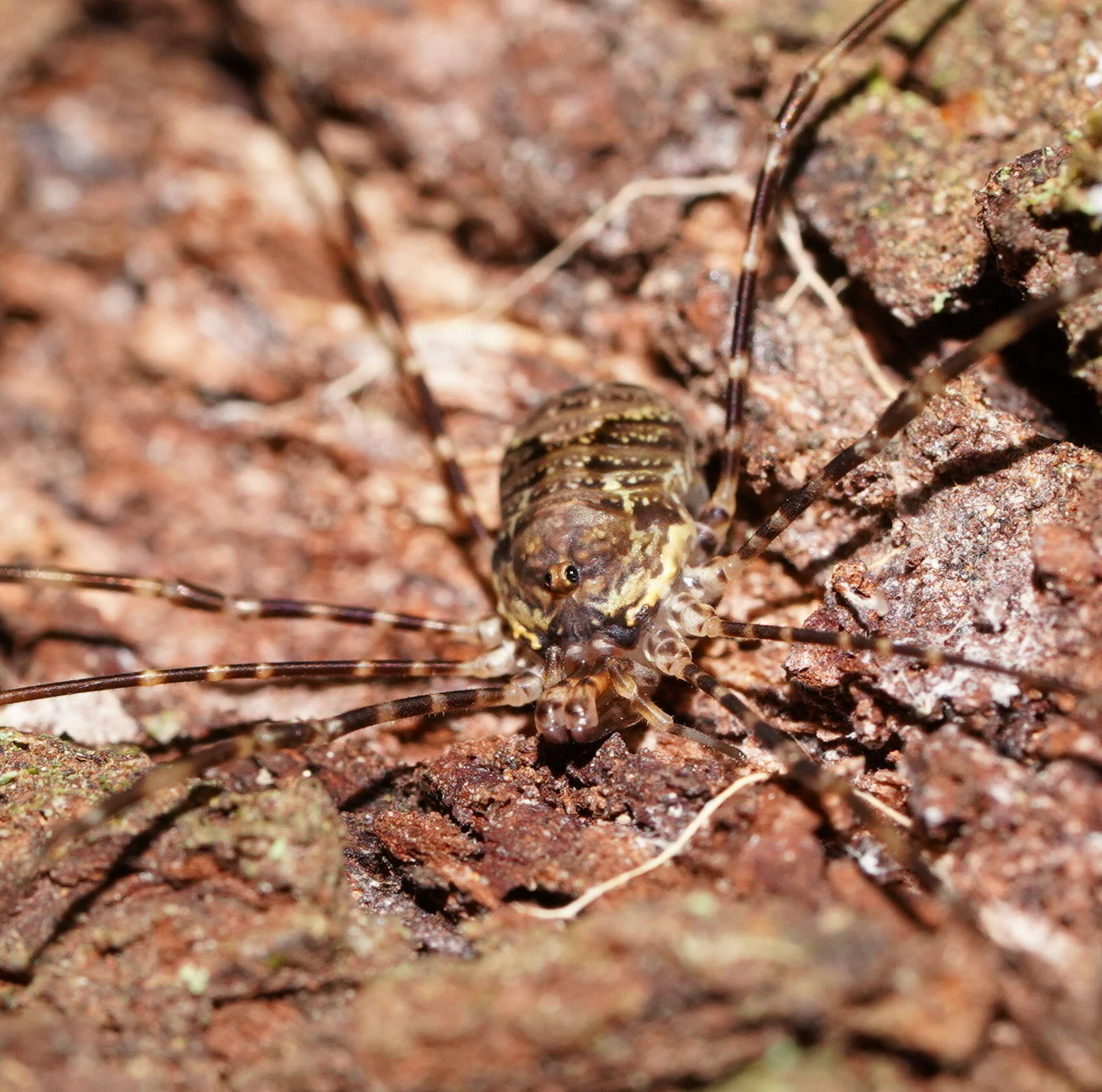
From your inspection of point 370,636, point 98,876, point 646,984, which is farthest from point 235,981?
point 370,636

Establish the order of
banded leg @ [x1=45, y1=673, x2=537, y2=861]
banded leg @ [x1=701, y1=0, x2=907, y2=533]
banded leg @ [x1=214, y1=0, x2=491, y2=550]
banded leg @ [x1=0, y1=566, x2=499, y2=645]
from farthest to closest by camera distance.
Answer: banded leg @ [x1=214, y1=0, x2=491, y2=550] < banded leg @ [x1=0, y1=566, x2=499, y2=645] < banded leg @ [x1=701, y1=0, x2=907, y2=533] < banded leg @ [x1=45, y1=673, x2=537, y2=861]

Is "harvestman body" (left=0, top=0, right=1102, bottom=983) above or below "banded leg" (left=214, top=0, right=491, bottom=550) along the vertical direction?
below

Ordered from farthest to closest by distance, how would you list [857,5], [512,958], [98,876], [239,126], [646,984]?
[239,126] → [857,5] → [98,876] → [512,958] → [646,984]

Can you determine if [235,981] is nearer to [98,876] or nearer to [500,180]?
[98,876]

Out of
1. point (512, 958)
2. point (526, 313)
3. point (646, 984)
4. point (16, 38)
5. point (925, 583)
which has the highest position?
point (16, 38)

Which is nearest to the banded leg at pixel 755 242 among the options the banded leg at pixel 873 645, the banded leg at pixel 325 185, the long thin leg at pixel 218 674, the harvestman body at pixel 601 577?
the harvestman body at pixel 601 577

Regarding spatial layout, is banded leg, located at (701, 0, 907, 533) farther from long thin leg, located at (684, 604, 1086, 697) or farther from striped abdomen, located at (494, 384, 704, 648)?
long thin leg, located at (684, 604, 1086, 697)

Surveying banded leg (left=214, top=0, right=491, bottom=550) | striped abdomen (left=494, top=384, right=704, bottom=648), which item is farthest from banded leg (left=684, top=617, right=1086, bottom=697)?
banded leg (left=214, top=0, right=491, bottom=550)
